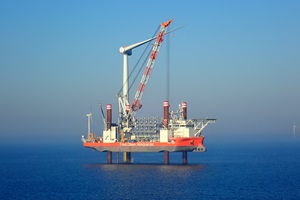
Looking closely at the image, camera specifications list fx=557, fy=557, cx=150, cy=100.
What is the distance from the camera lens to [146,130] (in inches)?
5920

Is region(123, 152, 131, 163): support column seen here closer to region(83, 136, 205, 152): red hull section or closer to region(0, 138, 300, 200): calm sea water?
region(83, 136, 205, 152): red hull section

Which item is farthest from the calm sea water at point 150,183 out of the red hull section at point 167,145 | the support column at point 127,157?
the support column at point 127,157

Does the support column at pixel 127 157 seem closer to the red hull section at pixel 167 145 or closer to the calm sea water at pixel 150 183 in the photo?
the red hull section at pixel 167 145

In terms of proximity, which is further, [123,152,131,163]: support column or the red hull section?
[123,152,131,163]: support column

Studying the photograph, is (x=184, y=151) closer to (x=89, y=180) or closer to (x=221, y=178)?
(x=221, y=178)

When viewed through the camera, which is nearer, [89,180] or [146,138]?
[89,180]

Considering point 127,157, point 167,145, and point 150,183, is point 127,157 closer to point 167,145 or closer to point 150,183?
point 167,145

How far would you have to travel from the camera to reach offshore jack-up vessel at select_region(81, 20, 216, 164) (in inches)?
5669

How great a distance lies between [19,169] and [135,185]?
57011mm

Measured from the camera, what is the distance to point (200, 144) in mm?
145000

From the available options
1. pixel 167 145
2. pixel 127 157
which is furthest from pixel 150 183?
pixel 127 157

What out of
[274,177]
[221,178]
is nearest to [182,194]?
[221,178]

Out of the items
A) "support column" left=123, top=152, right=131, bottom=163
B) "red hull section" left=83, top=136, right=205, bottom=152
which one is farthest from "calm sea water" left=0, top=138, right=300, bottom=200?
"support column" left=123, top=152, right=131, bottom=163

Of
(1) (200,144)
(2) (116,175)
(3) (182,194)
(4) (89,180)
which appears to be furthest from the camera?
(1) (200,144)
